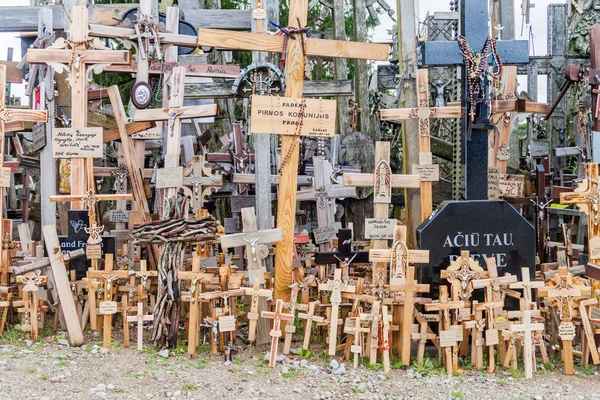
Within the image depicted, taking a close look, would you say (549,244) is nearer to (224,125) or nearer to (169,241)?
(169,241)

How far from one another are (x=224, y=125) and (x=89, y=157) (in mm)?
5994

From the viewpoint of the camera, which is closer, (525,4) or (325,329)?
(325,329)

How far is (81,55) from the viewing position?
6965 millimetres

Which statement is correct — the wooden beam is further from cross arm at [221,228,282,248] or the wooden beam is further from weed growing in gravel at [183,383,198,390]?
weed growing in gravel at [183,383,198,390]

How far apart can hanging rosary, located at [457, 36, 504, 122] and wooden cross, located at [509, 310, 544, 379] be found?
6.61 ft

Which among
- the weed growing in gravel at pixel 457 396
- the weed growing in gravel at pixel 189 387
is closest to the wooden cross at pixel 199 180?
the weed growing in gravel at pixel 189 387

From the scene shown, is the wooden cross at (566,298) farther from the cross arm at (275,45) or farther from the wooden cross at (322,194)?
the wooden cross at (322,194)

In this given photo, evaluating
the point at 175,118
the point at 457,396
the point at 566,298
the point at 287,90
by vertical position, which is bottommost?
the point at 457,396

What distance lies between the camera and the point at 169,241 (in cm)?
622

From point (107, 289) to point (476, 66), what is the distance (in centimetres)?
396

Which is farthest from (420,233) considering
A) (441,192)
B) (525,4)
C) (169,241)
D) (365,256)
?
(525,4)

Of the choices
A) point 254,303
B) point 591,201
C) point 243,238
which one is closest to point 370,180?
point 243,238

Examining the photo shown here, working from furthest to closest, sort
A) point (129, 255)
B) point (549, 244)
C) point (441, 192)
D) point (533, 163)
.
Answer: point (533, 163)
point (441, 192)
point (549, 244)
point (129, 255)

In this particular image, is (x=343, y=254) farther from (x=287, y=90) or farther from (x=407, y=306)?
(x=287, y=90)
